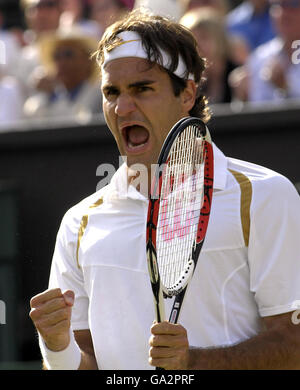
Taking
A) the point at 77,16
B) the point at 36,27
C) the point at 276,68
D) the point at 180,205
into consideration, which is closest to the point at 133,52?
the point at 180,205

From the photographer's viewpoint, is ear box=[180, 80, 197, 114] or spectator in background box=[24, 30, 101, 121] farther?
spectator in background box=[24, 30, 101, 121]

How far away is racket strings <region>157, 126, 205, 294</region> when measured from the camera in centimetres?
280

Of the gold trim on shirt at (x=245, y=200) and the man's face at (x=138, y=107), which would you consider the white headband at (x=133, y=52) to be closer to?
the man's face at (x=138, y=107)

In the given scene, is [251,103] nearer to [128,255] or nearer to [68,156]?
[68,156]

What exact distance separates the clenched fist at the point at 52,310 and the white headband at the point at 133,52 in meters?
0.85

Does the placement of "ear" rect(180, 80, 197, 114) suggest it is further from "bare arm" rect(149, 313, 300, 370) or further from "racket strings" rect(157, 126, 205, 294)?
"bare arm" rect(149, 313, 300, 370)

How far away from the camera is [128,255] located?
9.98 ft

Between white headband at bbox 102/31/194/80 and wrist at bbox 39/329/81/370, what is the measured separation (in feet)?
3.05

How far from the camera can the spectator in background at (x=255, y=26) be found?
268 inches

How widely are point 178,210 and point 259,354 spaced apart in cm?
50

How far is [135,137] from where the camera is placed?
10.3ft

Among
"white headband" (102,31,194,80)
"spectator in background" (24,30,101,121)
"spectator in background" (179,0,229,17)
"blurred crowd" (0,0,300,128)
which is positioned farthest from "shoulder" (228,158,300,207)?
"spectator in background" (179,0,229,17)

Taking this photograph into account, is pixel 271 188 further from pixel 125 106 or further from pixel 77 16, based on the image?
pixel 77 16
